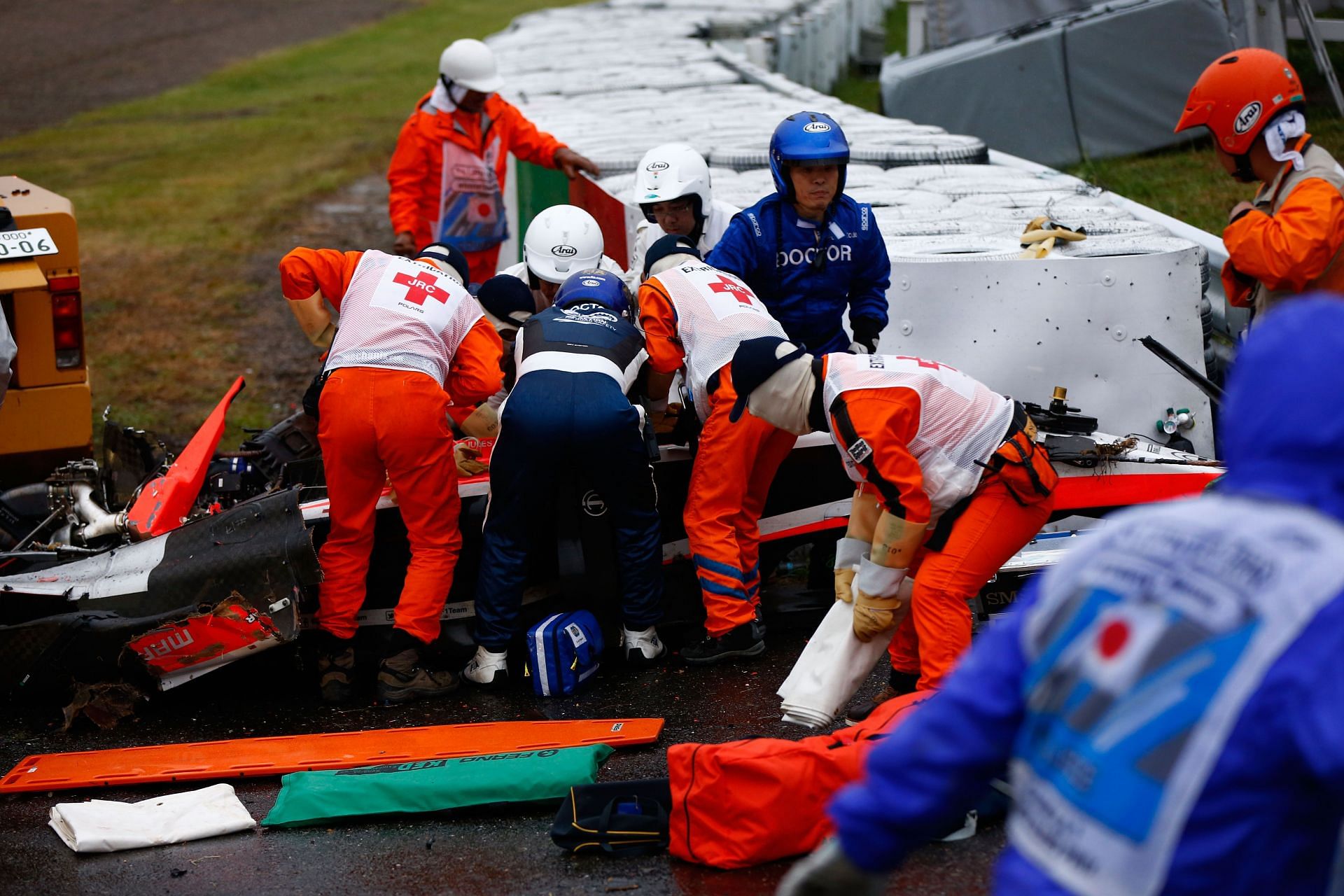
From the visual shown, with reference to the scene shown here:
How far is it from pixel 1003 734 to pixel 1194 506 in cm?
43

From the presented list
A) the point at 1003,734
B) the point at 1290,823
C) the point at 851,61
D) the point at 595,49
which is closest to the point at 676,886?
the point at 1003,734

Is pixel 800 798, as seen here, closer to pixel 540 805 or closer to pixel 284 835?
pixel 540 805

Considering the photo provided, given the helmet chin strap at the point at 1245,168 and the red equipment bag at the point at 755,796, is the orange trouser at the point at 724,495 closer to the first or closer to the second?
the red equipment bag at the point at 755,796

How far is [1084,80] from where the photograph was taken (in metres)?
11.5

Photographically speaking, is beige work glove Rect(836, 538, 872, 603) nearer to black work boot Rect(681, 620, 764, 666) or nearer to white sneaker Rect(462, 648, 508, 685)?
black work boot Rect(681, 620, 764, 666)

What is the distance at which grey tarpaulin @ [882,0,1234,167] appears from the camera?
11.1 m

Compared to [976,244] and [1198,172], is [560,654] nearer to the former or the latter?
[976,244]

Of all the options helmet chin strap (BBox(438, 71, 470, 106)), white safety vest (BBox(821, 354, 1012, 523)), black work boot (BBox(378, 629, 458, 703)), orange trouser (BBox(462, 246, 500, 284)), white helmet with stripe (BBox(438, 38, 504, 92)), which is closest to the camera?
white safety vest (BBox(821, 354, 1012, 523))

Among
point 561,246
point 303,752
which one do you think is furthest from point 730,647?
point 561,246

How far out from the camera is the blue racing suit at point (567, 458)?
4.96 meters

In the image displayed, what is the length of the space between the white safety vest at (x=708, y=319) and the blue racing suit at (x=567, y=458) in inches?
9.5

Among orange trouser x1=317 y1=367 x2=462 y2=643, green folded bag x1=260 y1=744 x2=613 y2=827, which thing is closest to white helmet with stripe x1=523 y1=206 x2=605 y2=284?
orange trouser x1=317 y1=367 x2=462 y2=643

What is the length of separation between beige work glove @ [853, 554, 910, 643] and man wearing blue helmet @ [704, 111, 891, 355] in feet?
5.48

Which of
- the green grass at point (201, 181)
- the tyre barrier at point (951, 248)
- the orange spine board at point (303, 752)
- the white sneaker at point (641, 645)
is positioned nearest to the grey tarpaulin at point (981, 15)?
the green grass at point (201, 181)
